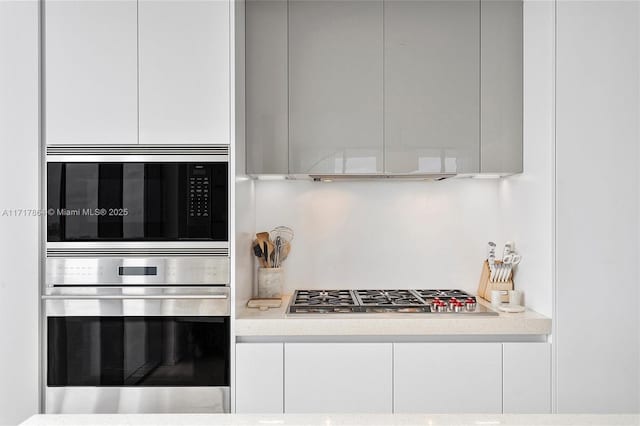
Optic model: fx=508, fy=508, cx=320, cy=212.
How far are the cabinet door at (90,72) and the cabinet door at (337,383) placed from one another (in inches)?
48.0

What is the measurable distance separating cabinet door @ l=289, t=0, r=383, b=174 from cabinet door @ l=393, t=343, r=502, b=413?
896 mm

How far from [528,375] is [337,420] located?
147 centimetres

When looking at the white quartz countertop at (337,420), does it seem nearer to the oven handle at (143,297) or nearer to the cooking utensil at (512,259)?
the oven handle at (143,297)

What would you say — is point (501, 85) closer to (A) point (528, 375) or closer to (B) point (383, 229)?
(B) point (383, 229)

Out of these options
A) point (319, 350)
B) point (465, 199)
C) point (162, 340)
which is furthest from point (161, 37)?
point (465, 199)

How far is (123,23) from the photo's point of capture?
2176 mm

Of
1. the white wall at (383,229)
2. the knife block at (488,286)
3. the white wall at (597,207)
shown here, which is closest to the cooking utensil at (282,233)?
the white wall at (383,229)

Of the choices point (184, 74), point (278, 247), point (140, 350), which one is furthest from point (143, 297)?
point (184, 74)

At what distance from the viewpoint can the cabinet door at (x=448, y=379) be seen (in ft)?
6.97

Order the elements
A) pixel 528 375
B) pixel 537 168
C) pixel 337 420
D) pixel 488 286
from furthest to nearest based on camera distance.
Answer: pixel 488 286 → pixel 537 168 → pixel 528 375 → pixel 337 420

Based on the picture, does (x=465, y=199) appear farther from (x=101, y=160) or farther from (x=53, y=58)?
(x=53, y=58)

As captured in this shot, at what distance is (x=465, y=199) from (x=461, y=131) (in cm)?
50

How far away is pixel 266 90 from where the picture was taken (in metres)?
2.44
